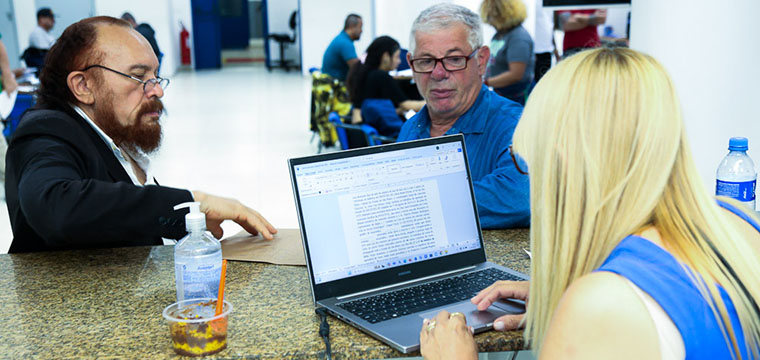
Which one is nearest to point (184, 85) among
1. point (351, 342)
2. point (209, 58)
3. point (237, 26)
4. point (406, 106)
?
point (209, 58)

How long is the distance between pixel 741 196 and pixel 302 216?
1178mm

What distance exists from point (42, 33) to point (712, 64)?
9618 millimetres

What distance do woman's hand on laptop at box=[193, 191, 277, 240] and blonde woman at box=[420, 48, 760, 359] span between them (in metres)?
0.82

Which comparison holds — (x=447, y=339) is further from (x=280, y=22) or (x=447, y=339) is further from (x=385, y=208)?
(x=280, y=22)

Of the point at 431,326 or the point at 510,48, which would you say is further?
the point at 510,48

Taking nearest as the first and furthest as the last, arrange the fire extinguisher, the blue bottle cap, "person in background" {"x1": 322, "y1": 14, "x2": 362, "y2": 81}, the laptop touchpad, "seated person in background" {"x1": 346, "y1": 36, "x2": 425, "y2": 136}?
the laptop touchpad
the blue bottle cap
"seated person in background" {"x1": 346, "y1": 36, "x2": 425, "y2": 136}
"person in background" {"x1": 322, "y1": 14, "x2": 362, "y2": 81}
the fire extinguisher

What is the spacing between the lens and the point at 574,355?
0.87 metres

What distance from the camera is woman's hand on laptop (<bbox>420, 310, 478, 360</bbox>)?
44.3 inches

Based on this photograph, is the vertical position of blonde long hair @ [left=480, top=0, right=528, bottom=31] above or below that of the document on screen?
above

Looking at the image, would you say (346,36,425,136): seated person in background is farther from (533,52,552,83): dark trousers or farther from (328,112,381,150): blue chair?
(533,52,552,83): dark trousers

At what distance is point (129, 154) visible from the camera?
1.98 meters

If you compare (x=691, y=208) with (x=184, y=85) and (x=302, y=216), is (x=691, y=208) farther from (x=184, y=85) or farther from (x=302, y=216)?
(x=184, y=85)

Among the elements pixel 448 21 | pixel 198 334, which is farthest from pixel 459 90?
pixel 198 334

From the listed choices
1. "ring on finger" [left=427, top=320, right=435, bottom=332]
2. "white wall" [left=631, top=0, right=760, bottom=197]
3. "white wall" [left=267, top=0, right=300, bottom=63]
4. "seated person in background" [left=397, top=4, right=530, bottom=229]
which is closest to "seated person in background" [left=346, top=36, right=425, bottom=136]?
"white wall" [left=631, top=0, right=760, bottom=197]
